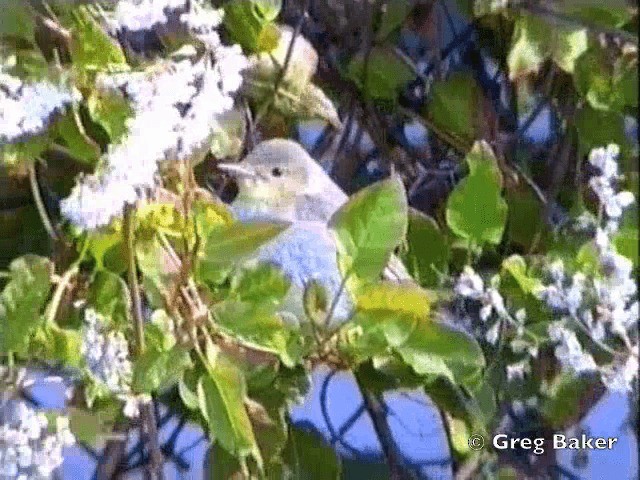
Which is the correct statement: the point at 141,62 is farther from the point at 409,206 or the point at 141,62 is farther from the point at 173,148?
the point at 409,206

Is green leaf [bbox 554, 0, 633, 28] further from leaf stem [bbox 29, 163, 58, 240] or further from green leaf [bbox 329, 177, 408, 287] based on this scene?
leaf stem [bbox 29, 163, 58, 240]

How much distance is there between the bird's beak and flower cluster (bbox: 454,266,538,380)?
0.14 meters

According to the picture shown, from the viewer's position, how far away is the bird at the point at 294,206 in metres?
0.61

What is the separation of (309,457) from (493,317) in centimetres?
14

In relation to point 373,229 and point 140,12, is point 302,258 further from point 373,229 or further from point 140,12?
point 140,12

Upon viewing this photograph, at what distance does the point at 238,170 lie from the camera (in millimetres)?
638

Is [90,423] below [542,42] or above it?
below

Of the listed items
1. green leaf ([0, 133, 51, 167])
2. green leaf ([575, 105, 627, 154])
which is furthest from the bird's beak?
green leaf ([575, 105, 627, 154])

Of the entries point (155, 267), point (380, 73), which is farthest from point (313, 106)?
point (155, 267)

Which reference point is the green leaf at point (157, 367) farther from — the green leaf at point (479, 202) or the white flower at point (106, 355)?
the green leaf at point (479, 202)

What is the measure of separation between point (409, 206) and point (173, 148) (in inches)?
6.1

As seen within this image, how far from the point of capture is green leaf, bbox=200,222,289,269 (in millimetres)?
575

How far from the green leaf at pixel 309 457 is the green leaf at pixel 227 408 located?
0.05 m

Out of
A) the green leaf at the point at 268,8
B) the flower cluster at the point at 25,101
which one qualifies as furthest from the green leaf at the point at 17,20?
the green leaf at the point at 268,8
